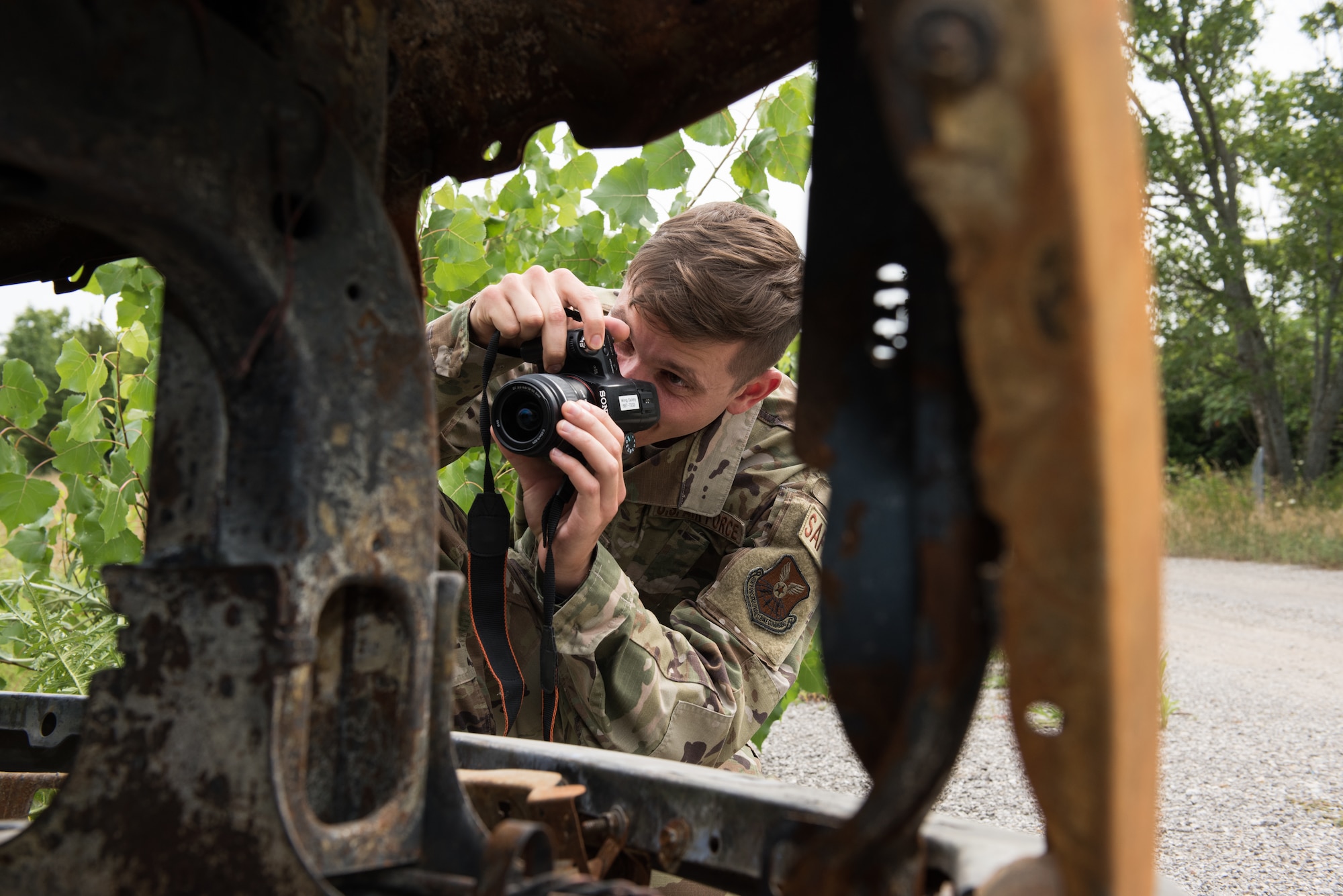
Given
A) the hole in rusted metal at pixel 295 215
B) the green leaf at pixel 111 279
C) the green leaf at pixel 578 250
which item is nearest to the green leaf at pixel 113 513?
the green leaf at pixel 111 279

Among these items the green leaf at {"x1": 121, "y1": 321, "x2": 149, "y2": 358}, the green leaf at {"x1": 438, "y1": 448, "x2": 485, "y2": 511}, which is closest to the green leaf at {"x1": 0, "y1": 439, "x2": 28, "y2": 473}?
the green leaf at {"x1": 121, "y1": 321, "x2": 149, "y2": 358}

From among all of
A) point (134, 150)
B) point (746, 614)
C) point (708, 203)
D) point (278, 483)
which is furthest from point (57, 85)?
point (708, 203)

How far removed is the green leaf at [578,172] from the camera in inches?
120

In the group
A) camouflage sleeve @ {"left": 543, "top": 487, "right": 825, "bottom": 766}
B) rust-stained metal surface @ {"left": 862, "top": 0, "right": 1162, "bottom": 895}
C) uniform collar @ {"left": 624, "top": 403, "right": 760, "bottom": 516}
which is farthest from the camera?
uniform collar @ {"left": 624, "top": 403, "right": 760, "bottom": 516}

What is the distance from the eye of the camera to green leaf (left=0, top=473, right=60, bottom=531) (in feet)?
8.55

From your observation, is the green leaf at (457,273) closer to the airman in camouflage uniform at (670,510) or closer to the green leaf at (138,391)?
the airman in camouflage uniform at (670,510)

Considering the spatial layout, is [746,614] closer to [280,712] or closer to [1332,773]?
[280,712]

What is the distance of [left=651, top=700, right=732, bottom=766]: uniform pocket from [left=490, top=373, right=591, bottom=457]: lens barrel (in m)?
0.53

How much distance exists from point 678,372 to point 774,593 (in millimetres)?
494

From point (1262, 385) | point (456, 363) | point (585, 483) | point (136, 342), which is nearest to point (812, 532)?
point (585, 483)

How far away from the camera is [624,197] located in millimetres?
2877

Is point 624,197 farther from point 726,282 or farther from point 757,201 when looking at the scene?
point 726,282

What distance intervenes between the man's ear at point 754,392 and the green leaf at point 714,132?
735mm

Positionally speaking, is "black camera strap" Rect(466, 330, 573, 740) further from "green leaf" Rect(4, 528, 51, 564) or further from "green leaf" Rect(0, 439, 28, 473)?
"green leaf" Rect(4, 528, 51, 564)
